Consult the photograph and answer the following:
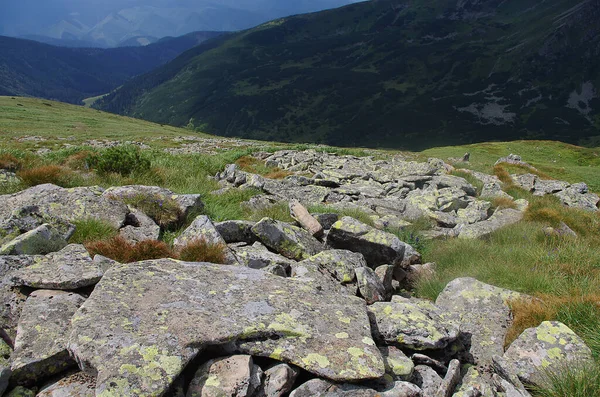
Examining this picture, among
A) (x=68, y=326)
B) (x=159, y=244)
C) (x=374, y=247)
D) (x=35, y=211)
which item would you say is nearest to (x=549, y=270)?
(x=374, y=247)

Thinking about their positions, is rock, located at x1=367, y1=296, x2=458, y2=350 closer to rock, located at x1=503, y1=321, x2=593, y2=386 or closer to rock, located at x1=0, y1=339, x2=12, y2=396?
rock, located at x1=503, y1=321, x2=593, y2=386

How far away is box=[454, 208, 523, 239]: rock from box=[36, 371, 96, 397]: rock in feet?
34.3

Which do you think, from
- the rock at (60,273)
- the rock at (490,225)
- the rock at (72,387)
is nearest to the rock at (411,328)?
the rock at (72,387)

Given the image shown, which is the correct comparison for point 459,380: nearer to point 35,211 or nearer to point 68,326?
point 68,326

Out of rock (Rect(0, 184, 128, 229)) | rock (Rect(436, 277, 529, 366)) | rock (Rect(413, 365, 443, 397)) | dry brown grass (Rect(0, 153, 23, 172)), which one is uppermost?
dry brown grass (Rect(0, 153, 23, 172))

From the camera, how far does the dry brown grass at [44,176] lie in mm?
9719

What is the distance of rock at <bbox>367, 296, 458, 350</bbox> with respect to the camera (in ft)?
15.2

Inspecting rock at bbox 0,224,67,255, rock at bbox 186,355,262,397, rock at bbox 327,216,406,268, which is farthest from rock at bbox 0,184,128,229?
rock at bbox 327,216,406,268

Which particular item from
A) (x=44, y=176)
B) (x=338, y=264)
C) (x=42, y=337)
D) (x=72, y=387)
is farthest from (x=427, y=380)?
(x=44, y=176)

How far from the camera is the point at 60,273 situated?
15.2ft

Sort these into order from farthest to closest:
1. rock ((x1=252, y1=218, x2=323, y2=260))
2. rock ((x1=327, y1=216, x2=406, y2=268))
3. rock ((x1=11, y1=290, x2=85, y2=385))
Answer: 1. rock ((x1=327, y1=216, x2=406, y2=268))
2. rock ((x1=252, y1=218, x2=323, y2=260))
3. rock ((x1=11, y1=290, x2=85, y2=385))

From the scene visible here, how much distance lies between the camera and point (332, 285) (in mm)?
5867

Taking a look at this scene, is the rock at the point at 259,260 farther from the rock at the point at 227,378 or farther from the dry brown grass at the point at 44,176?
the dry brown grass at the point at 44,176

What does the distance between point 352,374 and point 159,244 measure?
4015 millimetres
